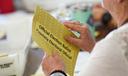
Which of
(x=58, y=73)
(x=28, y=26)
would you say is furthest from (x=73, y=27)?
(x=28, y=26)

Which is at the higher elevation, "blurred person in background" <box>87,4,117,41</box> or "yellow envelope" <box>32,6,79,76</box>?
"yellow envelope" <box>32,6,79,76</box>

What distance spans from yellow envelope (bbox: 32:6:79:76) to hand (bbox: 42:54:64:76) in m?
0.02

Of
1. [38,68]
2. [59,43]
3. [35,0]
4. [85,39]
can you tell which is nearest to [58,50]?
[59,43]

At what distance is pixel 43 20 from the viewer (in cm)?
106

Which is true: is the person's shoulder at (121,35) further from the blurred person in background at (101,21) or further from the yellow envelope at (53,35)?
the blurred person in background at (101,21)

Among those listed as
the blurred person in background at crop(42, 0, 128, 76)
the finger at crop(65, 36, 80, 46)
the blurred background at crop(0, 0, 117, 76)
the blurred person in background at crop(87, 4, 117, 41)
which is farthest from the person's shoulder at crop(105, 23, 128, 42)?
the blurred person in background at crop(87, 4, 117, 41)

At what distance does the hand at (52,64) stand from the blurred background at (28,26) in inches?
5.6

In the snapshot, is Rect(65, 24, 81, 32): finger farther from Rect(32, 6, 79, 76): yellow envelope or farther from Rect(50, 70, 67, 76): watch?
Rect(50, 70, 67, 76): watch

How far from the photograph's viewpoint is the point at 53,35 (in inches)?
41.8

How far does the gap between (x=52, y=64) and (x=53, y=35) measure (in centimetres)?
12

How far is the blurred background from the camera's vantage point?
4.12ft

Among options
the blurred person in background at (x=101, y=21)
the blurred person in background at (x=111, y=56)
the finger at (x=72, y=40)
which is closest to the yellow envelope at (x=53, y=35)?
the finger at (x=72, y=40)

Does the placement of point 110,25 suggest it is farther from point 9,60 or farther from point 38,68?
point 9,60

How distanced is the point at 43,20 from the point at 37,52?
1.54 ft
